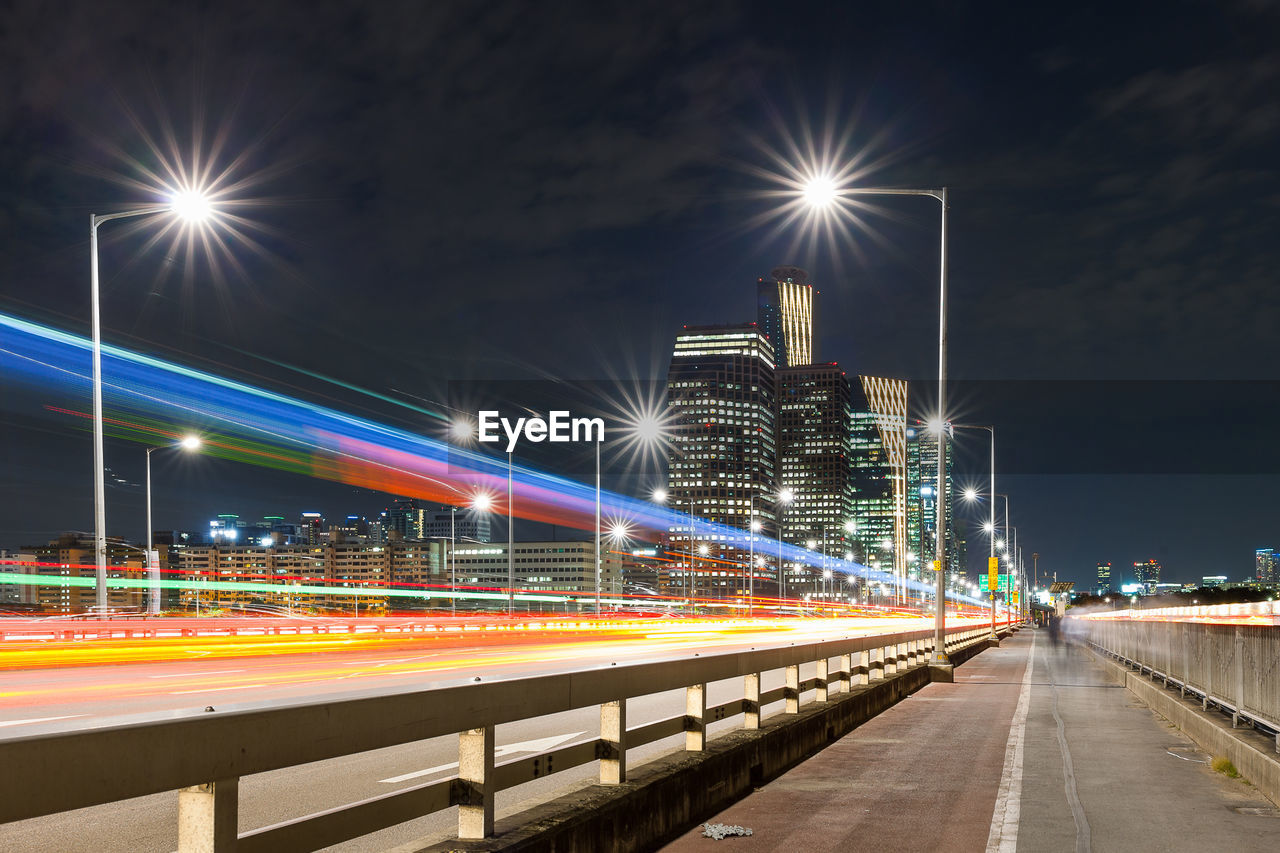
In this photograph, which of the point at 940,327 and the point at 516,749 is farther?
the point at 940,327

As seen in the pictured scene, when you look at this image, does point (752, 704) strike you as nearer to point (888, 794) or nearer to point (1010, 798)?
point (888, 794)

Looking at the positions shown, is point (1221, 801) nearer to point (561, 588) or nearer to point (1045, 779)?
point (1045, 779)

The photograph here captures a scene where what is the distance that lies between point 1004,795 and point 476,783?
6.77 metres

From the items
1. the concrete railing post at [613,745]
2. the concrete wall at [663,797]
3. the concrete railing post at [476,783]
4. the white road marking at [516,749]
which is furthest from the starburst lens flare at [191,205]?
the concrete railing post at [476,783]

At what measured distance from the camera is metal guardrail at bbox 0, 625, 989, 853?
11.1 ft

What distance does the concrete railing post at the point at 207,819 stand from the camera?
3885 mm

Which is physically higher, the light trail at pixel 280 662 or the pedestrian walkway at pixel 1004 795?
the pedestrian walkway at pixel 1004 795

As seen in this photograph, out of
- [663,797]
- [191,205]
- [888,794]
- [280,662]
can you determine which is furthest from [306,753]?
[280,662]

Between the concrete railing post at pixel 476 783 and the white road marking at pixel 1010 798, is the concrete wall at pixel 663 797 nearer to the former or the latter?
the concrete railing post at pixel 476 783

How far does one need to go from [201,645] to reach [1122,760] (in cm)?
2407

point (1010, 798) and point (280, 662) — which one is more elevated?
point (1010, 798)

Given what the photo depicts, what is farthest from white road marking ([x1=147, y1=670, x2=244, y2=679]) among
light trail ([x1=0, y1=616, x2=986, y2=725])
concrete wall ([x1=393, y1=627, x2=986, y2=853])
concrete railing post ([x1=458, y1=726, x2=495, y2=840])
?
concrete railing post ([x1=458, y1=726, x2=495, y2=840])

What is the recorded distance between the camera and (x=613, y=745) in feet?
25.6

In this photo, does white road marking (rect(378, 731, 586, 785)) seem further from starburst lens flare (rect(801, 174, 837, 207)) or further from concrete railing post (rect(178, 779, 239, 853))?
starburst lens flare (rect(801, 174, 837, 207))
